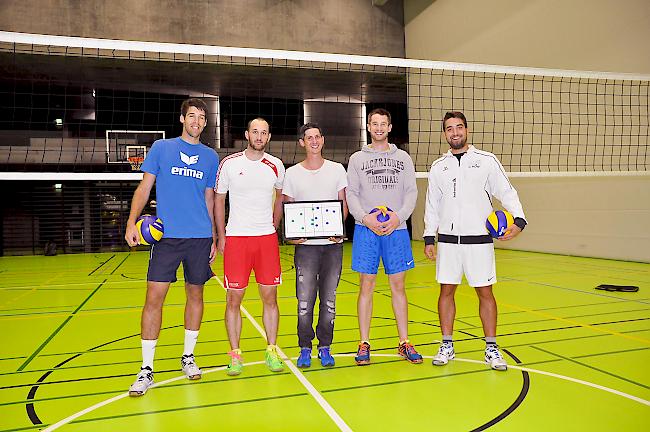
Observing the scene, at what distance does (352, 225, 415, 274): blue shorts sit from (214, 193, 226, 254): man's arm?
0.95 m

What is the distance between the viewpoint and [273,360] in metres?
3.53

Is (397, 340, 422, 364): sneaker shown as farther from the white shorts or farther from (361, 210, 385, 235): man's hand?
(361, 210, 385, 235): man's hand

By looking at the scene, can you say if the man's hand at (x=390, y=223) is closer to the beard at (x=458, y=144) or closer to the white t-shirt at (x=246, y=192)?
the beard at (x=458, y=144)

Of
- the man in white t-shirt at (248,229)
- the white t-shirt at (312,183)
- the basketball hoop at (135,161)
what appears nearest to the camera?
the man in white t-shirt at (248,229)

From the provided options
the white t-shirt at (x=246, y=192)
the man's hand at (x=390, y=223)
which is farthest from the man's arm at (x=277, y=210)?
the man's hand at (x=390, y=223)

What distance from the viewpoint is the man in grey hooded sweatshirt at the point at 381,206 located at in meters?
3.66

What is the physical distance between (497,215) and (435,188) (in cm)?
50

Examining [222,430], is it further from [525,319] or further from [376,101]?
[376,101]

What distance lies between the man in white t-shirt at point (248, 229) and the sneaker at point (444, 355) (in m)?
1.10

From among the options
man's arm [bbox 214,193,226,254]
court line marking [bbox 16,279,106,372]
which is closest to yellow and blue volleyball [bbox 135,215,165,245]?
man's arm [bbox 214,193,226,254]

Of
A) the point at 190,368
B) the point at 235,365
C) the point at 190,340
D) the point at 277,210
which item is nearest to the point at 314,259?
the point at 277,210

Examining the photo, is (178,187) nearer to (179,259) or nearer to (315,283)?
(179,259)

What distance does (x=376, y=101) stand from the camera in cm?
1686

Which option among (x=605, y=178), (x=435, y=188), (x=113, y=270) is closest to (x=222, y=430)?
(x=435, y=188)
